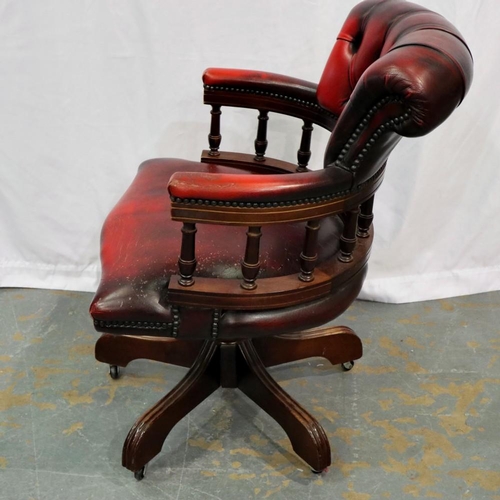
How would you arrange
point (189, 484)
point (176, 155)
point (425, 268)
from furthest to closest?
point (425, 268) → point (176, 155) → point (189, 484)

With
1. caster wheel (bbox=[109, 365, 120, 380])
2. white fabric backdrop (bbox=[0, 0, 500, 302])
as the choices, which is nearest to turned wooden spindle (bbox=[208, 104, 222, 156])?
white fabric backdrop (bbox=[0, 0, 500, 302])

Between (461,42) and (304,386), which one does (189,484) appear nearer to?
(304,386)

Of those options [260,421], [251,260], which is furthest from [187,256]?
[260,421]

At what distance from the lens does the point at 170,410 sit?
4.80 feet

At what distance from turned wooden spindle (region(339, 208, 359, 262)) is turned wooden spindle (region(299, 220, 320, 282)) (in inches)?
3.3

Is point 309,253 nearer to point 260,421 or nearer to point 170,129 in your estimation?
point 260,421

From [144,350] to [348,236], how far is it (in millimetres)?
716

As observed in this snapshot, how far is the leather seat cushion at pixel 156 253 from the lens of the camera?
117 cm

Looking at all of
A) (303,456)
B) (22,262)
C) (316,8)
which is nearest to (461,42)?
(316,8)

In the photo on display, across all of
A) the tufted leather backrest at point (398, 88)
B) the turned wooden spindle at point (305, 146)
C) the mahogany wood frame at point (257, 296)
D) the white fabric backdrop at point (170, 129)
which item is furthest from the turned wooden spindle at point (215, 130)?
the tufted leather backrest at point (398, 88)

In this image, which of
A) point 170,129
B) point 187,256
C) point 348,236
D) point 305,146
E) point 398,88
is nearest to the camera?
point 398,88

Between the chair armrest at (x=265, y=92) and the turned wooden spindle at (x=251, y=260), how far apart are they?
0.52m

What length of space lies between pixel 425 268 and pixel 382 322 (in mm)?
297

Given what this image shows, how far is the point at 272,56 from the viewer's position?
1848 mm
